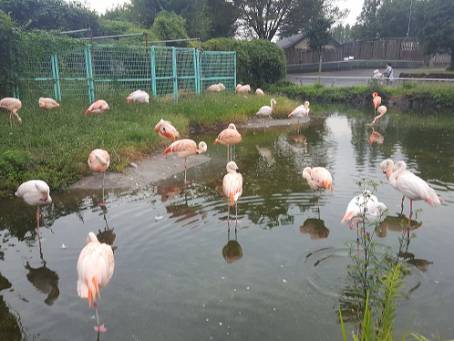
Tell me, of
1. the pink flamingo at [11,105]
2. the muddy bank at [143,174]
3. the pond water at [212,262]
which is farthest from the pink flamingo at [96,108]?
the pond water at [212,262]

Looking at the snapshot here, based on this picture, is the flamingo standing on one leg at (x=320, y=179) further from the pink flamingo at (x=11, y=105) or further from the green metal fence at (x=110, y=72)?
the green metal fence at (x=110, y=72)

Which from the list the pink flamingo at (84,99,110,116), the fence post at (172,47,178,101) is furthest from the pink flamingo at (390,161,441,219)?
the fence post at (172,47,178,101)

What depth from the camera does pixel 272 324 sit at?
3.98m

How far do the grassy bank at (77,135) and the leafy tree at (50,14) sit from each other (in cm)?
1095

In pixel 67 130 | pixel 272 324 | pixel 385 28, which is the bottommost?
pixel 272 324

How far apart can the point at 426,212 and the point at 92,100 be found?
1034cm

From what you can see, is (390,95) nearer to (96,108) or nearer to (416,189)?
(96,108)

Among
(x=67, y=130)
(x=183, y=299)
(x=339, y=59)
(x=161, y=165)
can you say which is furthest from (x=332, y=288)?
(x=339, y=59)

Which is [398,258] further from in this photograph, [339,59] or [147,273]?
[339,59]

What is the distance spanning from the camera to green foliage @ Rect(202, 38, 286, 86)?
76.5 ft

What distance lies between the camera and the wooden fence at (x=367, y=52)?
41469mm

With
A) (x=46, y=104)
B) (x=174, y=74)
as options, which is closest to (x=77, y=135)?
(x=46, y=104)

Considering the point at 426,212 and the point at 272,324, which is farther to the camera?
the point at 426,212

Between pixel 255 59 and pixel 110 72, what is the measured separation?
39.2 feet
